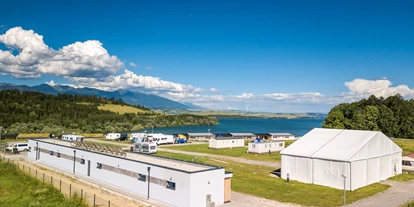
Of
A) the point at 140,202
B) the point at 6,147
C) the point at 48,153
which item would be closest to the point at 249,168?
the point at 140,202

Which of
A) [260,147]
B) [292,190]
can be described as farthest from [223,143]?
[292,190]

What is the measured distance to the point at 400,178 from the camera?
31109mm

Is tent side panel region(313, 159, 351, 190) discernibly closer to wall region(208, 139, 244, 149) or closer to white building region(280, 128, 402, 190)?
white building region(280, 128, 402, 190)

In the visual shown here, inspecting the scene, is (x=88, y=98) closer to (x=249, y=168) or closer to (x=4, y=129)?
(x=4, y=129)

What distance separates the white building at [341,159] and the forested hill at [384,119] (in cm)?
4509

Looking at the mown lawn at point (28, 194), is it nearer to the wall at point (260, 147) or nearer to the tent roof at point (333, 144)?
the tent roof at point (333, 144)

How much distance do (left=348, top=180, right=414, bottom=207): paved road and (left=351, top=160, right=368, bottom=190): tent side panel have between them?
76.6 inches

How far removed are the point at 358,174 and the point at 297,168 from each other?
5.07 m

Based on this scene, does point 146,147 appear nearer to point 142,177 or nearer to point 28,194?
point 142,177

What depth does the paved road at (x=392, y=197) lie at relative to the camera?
71.6 ft

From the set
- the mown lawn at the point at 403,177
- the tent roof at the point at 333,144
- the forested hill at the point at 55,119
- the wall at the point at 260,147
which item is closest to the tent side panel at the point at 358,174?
the tent roof at the point at 333,144

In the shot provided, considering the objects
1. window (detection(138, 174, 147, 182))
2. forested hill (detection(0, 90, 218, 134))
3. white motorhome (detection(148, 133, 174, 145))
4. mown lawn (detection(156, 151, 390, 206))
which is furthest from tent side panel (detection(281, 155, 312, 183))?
forested hill (detection(0, 90, 218, 134))

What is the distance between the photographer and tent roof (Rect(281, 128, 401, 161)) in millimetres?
27927

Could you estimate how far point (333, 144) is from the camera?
29906mm
